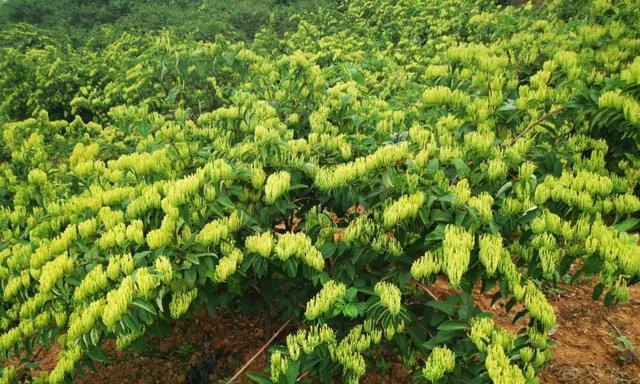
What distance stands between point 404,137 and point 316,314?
111 centimetres

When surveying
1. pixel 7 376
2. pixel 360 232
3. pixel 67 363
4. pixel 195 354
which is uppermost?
pixel 360 232

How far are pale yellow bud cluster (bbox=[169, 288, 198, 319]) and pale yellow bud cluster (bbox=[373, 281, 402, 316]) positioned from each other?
2.19 ft

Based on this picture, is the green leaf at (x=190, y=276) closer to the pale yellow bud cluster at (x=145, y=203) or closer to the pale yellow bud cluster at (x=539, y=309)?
the pale yellow bud cluster at (x=145, y=203)

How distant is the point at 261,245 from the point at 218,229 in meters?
0.18

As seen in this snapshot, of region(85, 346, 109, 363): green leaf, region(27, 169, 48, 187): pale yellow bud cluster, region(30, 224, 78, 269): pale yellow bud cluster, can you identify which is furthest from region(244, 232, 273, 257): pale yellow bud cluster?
region(27, 169, 48, 187): pale yellow bud cluster

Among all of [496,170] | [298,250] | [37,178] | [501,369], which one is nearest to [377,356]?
[298,250]

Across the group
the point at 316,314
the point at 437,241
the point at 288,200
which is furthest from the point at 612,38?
the point at 316,314

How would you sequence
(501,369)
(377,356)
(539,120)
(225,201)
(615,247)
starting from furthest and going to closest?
(377,356) < (539,120) < (225,201) < (615,247) < (501,369)

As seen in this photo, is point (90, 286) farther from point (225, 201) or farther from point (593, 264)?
point (593, 264)

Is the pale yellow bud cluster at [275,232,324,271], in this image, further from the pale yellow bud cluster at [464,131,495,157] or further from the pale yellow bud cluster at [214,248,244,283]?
the pale yellow bud cluster at [464,131,495,157]

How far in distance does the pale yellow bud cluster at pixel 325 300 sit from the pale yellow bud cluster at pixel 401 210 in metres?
0.28

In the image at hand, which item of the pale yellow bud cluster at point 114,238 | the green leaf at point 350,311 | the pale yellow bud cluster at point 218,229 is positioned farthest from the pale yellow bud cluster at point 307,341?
the pale yellow bud cluster at point 114,238

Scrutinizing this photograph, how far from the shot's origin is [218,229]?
6.14 feet

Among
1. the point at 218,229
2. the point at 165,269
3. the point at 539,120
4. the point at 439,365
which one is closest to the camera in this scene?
the point at 439,365
